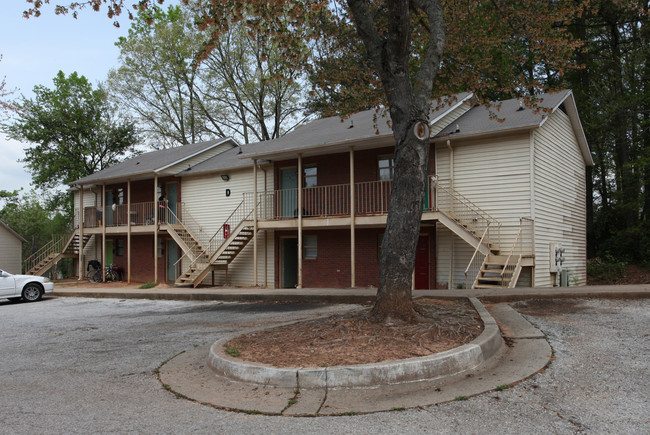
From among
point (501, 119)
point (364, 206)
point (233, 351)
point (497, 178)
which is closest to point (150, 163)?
point (364, 206)

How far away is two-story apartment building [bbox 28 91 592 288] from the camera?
14172mm

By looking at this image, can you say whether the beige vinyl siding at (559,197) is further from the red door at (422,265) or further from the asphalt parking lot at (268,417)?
the asphalt parking lot at (268,417)

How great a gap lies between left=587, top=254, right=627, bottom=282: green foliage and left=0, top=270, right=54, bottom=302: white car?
22.2 m

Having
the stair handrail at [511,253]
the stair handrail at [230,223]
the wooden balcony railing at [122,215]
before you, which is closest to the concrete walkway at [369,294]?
the stair handrail at [511,253]

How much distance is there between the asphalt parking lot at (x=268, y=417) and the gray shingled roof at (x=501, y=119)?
6233 millimetres

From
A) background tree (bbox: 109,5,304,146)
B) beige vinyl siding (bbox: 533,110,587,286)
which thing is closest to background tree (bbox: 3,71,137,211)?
Answer: background tree (bbox: 109,5,304,146)

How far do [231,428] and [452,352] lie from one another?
8.24ft

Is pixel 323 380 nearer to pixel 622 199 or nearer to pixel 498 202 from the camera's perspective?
pixel 498 202

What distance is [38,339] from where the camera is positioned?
28.5 feet

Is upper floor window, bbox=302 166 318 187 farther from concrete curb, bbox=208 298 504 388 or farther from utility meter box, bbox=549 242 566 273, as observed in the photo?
concrete curb, bbox=208 298 504 388

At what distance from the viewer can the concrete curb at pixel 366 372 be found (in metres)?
4.84

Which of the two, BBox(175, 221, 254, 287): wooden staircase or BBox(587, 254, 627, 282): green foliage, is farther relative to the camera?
BBox(587, 254, 627, 282): green foliage

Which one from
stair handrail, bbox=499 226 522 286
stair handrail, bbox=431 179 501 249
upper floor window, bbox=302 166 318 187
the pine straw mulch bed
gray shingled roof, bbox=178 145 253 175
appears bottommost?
the pine straw mulch bed

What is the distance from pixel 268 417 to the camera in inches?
167
